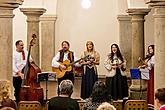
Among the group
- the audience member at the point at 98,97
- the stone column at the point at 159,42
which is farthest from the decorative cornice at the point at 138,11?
the audience member at the point at 98,97

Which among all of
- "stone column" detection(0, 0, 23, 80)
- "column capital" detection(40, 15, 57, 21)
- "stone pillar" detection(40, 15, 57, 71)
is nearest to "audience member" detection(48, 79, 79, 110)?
"stone column" detection(0, 0, 23, 80)

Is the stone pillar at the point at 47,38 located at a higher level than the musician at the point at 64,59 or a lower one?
higher

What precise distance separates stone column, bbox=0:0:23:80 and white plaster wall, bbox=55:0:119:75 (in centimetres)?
775

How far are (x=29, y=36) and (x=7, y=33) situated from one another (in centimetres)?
539

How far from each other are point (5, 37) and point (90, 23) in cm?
817

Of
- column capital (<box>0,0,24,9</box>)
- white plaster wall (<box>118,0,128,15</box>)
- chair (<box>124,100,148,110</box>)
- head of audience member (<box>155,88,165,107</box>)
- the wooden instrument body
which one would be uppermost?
white plaster wall (<box>118,0,128,15</box>)

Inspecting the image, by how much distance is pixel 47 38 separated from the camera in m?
16.1

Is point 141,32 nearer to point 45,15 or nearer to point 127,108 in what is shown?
point 45,15

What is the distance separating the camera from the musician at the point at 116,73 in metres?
12.0

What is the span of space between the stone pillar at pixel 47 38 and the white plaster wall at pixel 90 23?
438 millimetres

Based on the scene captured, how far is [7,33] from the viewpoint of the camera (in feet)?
28.6

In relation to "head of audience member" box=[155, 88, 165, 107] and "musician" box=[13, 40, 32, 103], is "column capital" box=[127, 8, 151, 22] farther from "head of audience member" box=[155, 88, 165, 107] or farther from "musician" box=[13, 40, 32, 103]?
"head of audience member" box=[155, 88, 165, 107]

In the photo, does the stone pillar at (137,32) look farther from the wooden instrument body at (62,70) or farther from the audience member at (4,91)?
the audience member at (4,91)

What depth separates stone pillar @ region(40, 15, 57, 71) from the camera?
1596cm
